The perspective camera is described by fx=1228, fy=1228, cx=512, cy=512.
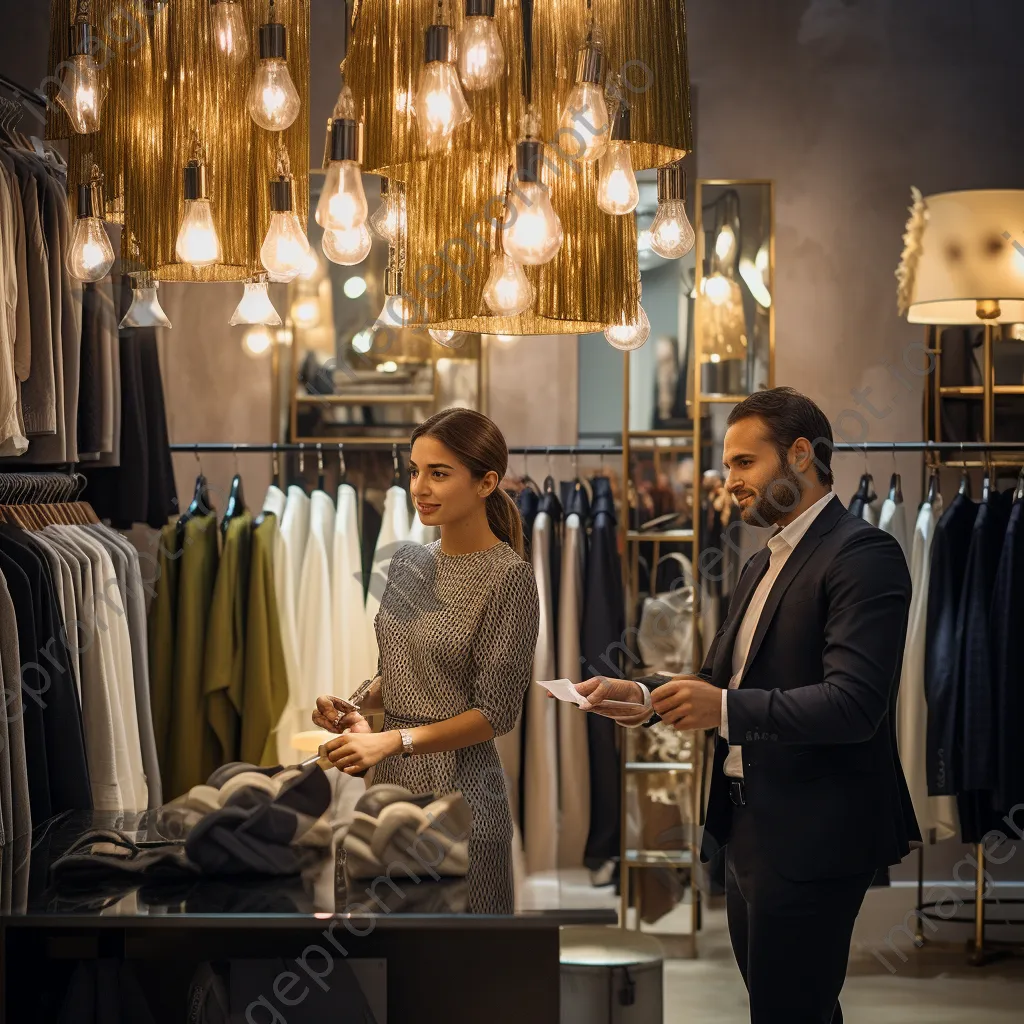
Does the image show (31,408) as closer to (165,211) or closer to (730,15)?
(165,211)

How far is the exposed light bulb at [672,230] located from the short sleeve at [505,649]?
722mm

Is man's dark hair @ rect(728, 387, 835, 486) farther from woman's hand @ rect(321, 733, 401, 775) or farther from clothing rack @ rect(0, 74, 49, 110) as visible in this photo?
clothing rack @ rect(0, 74, 49, 110)

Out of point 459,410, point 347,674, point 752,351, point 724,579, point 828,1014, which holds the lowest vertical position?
point 828,1014

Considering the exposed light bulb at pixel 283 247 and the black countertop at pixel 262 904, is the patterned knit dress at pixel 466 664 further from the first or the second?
the exposed light bulb at pixel 283 247

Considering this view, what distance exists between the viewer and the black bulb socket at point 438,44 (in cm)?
182

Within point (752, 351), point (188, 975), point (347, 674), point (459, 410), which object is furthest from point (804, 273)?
point (188, 975)

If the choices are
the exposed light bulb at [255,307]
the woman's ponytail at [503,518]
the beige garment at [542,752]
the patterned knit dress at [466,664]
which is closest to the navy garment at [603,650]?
the beige garment at [542,752]

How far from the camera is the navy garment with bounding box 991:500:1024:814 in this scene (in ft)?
13.3

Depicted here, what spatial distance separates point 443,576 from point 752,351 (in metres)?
2.29

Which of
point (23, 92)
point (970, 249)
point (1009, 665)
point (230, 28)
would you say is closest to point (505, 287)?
point (230, 28)

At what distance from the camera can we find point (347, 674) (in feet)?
14.3

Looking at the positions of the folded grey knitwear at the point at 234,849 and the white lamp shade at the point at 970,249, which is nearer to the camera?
the folded grey knitwear at the point at 234,849

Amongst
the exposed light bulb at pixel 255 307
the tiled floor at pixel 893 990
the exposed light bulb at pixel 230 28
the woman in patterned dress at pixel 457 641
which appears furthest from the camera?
the tiled floor at pixel 893 990

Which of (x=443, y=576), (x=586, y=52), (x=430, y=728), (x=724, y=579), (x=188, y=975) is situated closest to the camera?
(x=586, y=52)
